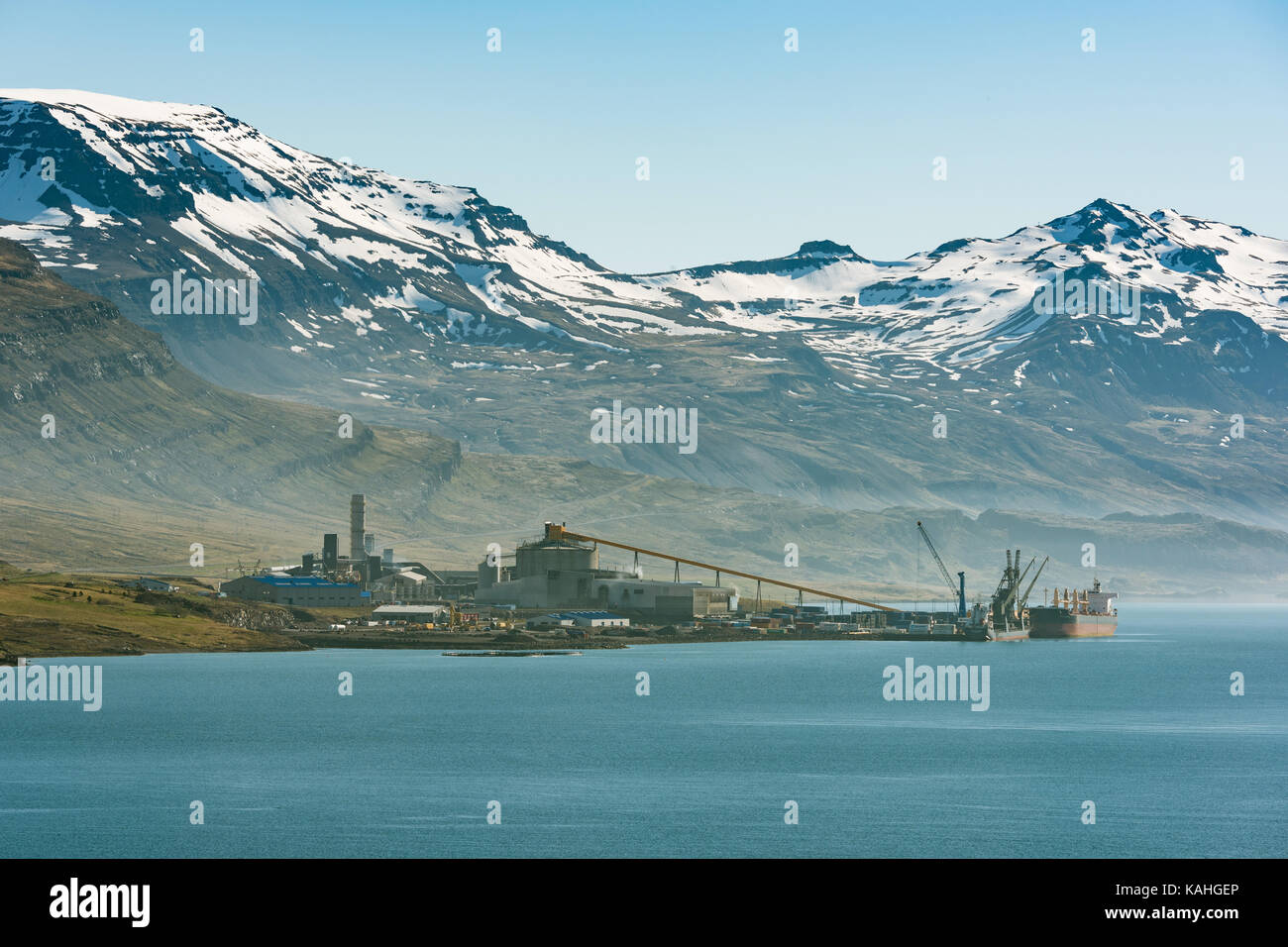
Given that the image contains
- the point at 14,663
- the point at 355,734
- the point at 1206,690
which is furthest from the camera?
the point at 1206,690
